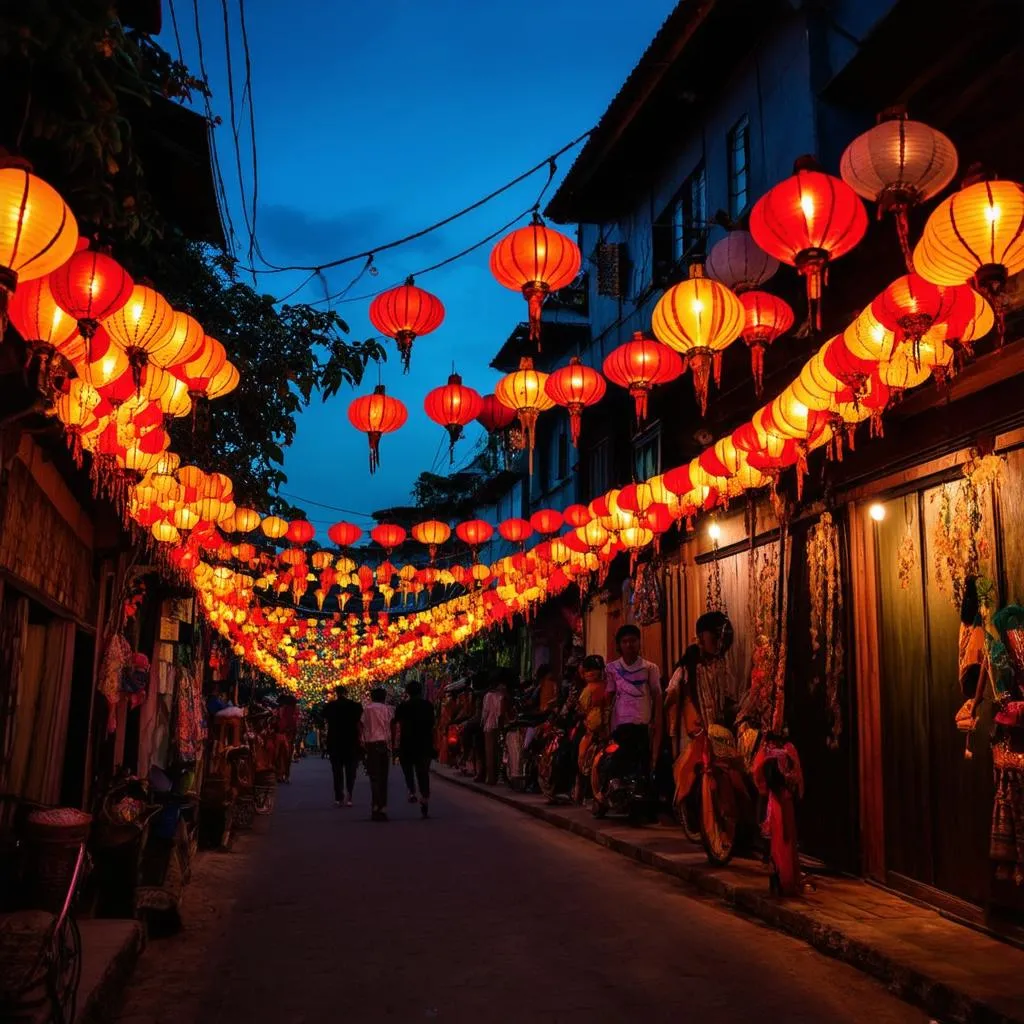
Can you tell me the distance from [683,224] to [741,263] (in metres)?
7.06

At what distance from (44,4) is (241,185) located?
5.60 meters

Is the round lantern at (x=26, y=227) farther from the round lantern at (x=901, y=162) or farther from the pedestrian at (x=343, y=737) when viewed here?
the pedestrian at (x=343, y=737)

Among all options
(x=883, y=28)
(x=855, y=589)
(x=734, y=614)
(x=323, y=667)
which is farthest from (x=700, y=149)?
(x=323, y=667)

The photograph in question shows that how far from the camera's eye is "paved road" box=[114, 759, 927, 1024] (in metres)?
5.81

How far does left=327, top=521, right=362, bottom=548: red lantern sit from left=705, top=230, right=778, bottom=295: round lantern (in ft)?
34.8

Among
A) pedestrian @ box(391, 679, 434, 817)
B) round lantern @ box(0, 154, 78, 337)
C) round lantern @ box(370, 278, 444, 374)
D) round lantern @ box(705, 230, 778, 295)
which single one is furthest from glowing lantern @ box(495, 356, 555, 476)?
pedestrian @ box(391, 679, 434, 817)

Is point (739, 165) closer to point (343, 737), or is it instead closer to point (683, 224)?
point (683, 224)

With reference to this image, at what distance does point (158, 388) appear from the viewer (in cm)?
830

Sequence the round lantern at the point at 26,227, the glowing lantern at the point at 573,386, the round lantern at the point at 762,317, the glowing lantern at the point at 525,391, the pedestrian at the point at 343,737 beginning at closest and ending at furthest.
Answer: the round lantern at the point at 26,227 < the round lantern at the point at 762,317 < the glowing lantern at the point at 573,386 < the glowing lantern at the point at 525,391 < the pedestrian at the point at 343,737

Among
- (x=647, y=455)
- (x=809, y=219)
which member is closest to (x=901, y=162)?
(x=809, y=219)

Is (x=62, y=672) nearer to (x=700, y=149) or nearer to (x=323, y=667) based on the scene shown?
(x=700, y=149)

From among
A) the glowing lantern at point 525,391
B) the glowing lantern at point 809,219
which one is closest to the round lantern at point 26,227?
the glowing lantern at point 809,219

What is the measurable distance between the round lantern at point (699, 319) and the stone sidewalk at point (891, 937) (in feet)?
13.5

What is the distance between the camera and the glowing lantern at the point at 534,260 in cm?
877
